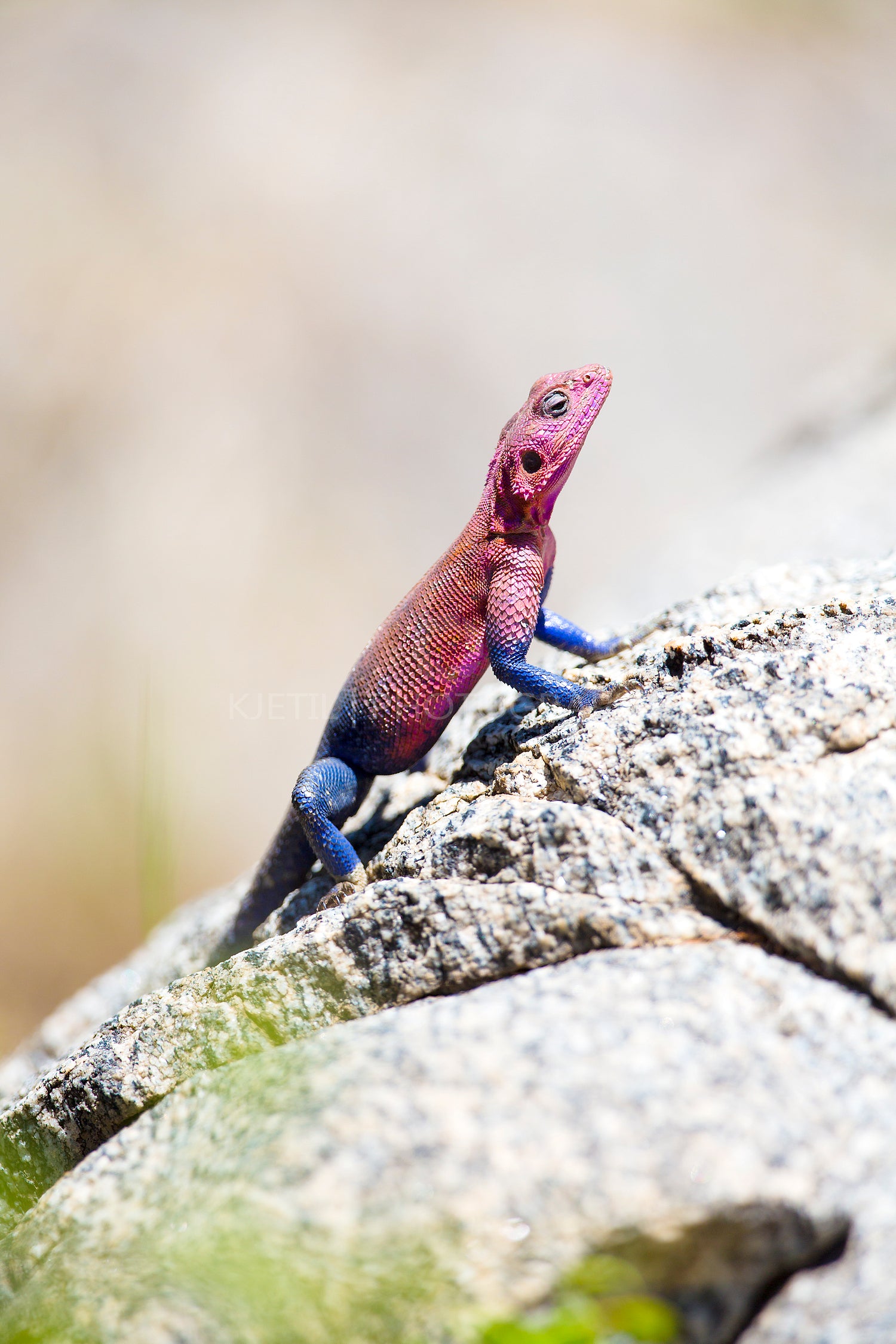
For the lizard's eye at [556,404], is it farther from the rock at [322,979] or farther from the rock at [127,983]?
the rock at [127,983]

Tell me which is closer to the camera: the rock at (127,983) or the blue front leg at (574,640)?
the blue front leg at (574,640)

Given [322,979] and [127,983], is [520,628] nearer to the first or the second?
[322,979]

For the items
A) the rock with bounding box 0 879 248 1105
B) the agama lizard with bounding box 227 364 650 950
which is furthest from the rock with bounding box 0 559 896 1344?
the rock with bounding box 0 879 248 1105

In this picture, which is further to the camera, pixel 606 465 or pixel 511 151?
pixel 511 151

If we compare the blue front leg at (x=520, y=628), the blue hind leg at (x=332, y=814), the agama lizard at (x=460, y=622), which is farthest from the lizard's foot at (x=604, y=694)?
the blue hind leg at (x=332, y=814)

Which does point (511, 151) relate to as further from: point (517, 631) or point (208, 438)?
point (517, 631)

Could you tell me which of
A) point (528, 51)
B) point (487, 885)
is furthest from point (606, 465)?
point (487, 885)
